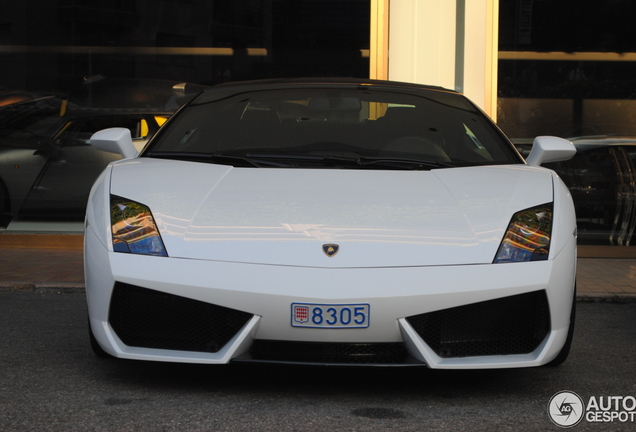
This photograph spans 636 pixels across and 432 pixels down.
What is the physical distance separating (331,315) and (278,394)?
0.48 metres

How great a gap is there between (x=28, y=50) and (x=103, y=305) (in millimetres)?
6864

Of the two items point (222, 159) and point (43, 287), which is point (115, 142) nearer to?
point (222, 159)

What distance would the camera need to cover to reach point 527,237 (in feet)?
10.8

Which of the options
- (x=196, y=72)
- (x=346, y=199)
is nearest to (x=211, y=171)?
(x=346, y=199)

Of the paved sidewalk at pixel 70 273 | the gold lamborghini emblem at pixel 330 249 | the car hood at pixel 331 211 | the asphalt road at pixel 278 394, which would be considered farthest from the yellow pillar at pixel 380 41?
the gold lamborghini emblem at pixel 330 249

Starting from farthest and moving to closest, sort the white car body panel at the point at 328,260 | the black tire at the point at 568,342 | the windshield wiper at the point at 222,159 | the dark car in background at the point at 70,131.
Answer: the dark car in background at the point at 70,131, the windshield wiper at the point at 222,159, the black tire at the point at 568,342, the white car body panel at the point at 328,260

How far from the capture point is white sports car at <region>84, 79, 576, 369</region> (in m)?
3.09

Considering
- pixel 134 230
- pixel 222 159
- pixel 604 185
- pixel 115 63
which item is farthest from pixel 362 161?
pixel 115 63

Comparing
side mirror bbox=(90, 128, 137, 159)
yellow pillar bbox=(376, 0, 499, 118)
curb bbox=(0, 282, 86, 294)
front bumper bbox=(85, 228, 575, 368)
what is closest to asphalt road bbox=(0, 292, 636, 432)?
front bumper bbox=(85, 228, 575, 368)

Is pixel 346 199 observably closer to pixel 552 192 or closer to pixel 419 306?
pixel 419 306

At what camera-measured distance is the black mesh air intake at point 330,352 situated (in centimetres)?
315

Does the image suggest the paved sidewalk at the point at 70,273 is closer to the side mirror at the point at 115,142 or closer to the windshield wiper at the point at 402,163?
the side mirror at the point at 115,142

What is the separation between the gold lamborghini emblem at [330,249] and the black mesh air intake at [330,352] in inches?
13.0

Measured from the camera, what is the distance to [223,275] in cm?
311
